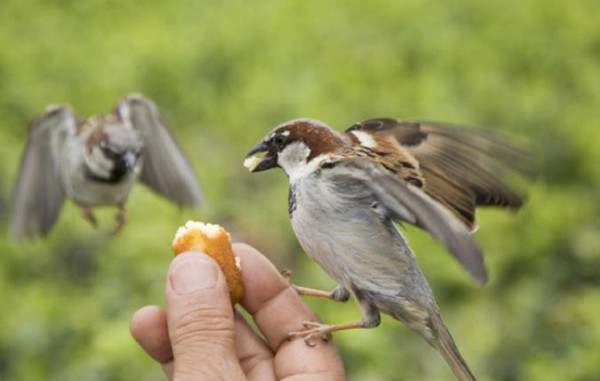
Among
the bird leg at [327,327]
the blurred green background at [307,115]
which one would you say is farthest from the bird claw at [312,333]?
the blurred green background at [307,115]

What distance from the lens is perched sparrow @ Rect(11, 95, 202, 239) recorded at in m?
3.33

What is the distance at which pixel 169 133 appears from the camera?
3.47 meters

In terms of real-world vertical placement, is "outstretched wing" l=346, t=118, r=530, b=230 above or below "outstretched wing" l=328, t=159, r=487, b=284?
below

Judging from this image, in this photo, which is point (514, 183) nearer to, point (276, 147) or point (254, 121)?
point (276, 147)

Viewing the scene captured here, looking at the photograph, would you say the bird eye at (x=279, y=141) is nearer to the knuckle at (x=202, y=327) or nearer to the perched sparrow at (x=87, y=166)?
the knuckle at (x=202, y=327)

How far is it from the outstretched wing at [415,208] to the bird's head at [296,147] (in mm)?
102

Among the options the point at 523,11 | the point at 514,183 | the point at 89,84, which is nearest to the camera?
the point at 514,183

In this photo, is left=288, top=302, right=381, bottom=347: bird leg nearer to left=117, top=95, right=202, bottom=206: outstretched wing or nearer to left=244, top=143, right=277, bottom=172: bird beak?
left=244, top=143, right=277, bottom=172: bird beak

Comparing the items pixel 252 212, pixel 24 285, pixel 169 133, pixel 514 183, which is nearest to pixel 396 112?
pixel 252 212

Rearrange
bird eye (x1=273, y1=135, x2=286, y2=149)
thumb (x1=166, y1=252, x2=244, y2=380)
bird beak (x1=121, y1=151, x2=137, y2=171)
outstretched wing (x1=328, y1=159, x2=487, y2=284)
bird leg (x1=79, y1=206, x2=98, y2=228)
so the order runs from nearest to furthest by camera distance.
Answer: outstretched wing (x1=328, y1=159, x2=487, y2=284)
thumb (x1=166, y1=252, x2=244, y2=380)
bird eye (x1=273, y1=135, x2=286, y2=149)
bird beak (x1=121, y1=151, x2=137, y2=171)
bird leg (x1=79, y1=206, x2=98, y2=228)

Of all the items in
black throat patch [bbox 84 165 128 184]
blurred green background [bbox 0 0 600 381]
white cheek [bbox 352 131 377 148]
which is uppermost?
white cheek [bbox 352 131 377 148]

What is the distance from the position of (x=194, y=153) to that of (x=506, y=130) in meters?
1.25

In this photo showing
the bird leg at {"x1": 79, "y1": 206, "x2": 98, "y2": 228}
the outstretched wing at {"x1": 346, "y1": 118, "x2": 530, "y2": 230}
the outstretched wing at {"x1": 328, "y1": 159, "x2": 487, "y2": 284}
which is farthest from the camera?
the bird leg at {"x1": 79, "y1": 206, "x2": 98, "y2": 228}

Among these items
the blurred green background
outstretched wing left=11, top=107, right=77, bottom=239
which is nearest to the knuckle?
the blurred green background
